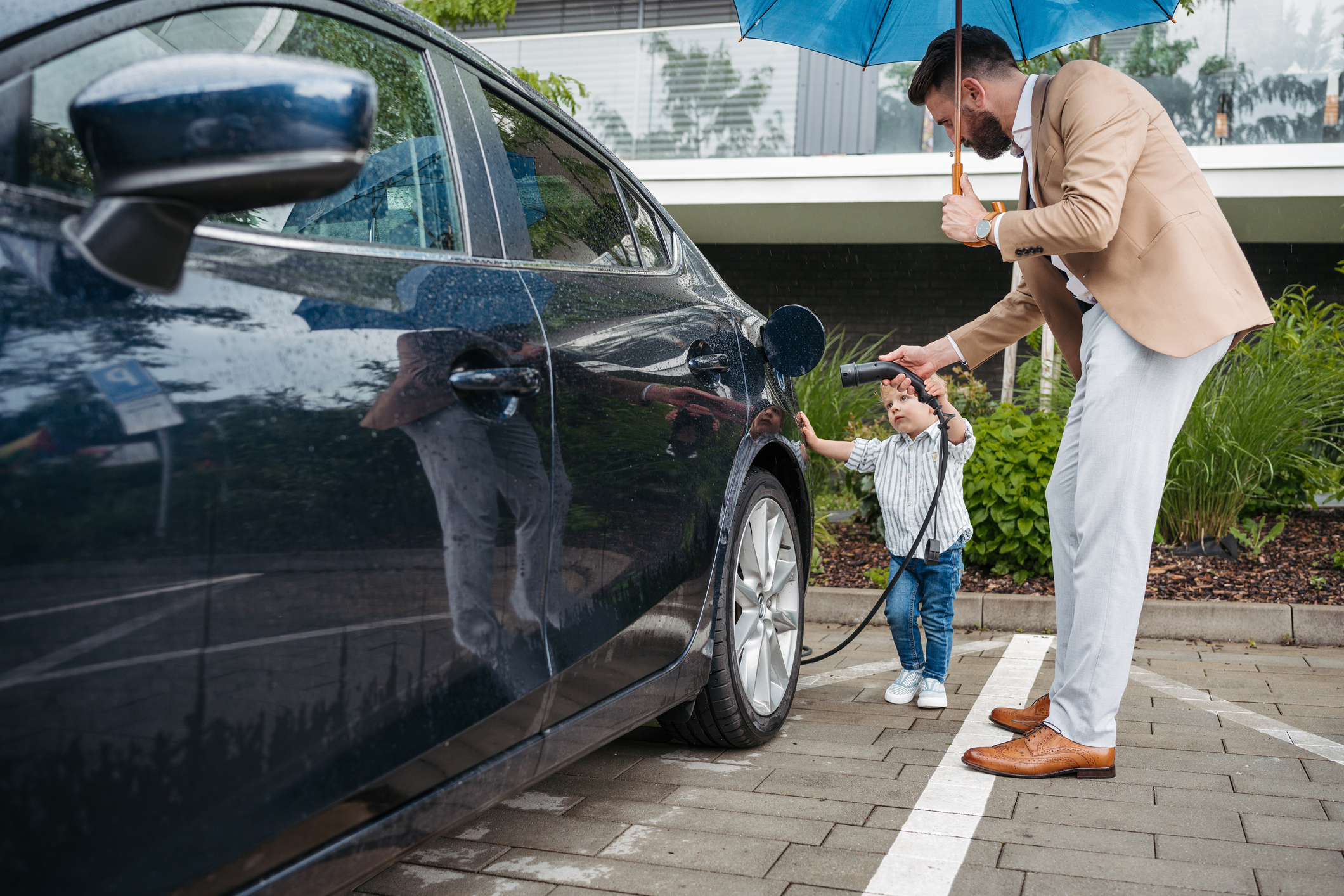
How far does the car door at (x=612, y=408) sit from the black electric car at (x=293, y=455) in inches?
0.5

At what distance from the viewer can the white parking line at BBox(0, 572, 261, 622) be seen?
1.01m

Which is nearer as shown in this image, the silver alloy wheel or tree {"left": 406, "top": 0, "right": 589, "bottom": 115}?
the silver alloy wheel

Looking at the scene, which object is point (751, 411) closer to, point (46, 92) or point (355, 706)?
point (355, 706)

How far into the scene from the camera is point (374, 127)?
161 cm

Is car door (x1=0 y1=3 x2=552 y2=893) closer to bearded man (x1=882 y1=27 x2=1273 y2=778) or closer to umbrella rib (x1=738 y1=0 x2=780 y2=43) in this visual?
bearded man (x1=882 y1=27 x2=1273 y2=778)

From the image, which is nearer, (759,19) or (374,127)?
(374,127)

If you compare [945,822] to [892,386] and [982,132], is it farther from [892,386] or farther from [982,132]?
[982,132]

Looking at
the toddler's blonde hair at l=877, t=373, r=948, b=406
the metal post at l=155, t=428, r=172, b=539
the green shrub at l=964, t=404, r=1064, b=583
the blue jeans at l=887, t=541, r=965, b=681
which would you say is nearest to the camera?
the metal post at l=155, t=428, r=172, b=539

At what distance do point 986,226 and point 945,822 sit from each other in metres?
1.52

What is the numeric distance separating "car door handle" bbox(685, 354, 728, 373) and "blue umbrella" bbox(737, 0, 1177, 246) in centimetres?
133

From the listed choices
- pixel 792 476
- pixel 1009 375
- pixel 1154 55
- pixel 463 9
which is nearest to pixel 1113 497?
pixel 792 476

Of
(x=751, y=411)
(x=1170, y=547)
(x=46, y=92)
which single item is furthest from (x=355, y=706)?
(x=1170, y=547)

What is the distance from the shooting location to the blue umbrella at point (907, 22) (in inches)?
133

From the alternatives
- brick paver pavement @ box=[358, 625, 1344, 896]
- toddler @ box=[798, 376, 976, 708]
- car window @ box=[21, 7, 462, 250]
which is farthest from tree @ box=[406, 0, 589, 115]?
car window @ box=[21, 7, 462, 250]
